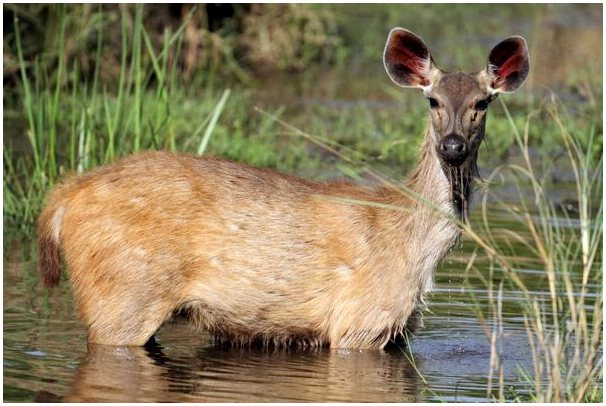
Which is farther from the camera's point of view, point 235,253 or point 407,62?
point 407,62

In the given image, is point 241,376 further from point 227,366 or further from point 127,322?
point 127,322

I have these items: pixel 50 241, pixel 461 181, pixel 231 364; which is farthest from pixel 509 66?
pixel 50 241

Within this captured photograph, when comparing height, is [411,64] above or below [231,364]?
above

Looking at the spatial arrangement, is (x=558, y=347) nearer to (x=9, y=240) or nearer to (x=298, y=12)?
(x=9, y=240)

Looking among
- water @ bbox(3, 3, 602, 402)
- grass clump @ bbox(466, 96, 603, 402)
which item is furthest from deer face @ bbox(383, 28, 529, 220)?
water @ bbox(3, 3, 602, 402)

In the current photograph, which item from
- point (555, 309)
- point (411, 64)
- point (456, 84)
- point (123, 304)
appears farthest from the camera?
point (411, 64)

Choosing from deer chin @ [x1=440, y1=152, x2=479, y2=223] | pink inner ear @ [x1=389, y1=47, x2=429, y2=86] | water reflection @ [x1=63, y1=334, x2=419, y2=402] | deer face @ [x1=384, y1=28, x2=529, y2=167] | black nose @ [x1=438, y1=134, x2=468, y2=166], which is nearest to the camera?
water reflection @ [x1=63, y1=334, x2=419, y2=402]


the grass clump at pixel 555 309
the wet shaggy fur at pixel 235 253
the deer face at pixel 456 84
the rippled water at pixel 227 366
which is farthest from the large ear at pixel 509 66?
the rippled water at pixel 227 366

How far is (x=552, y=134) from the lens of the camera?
13570 mm

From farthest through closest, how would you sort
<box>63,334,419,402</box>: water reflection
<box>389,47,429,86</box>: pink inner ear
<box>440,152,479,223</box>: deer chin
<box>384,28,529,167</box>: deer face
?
<box>389,47,429,86</box>: pink inner ear → <box>440,152,479,223</box>: deer chin → <box>384,28,529,167</box>: deer face → <box>63,334,419,402</box>: water reflection

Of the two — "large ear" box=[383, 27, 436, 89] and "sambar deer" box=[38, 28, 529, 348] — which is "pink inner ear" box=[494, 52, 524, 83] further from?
"large ear" box=[383, 27, 436, 89]

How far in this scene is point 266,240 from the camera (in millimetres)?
7645

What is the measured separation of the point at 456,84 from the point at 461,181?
0.54 m

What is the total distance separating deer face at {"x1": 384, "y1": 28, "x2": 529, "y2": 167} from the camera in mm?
7413
